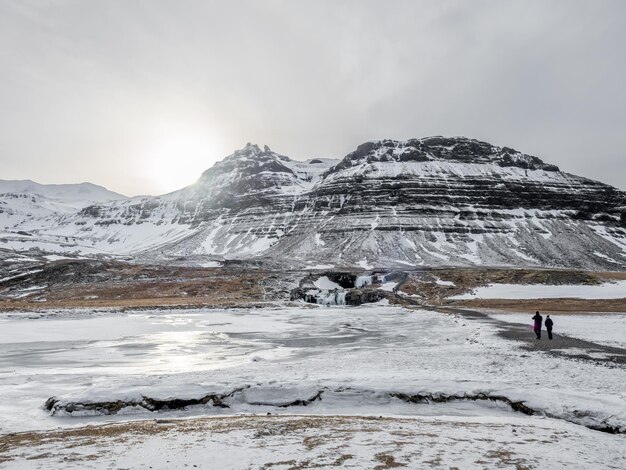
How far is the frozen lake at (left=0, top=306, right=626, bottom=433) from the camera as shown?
14.9 meters

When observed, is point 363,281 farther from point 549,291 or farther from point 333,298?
point 549,291

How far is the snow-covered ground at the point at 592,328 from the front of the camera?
2888 cm

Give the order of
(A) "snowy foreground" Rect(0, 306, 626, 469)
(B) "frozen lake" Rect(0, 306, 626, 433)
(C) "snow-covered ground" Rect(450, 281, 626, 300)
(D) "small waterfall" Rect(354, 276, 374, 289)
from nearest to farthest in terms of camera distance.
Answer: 1. (A) "snowy foreground" Rect(0, 306, 626, 469)
2. (B) "frozen lake" Rect(0, 306, 626, 433)
3. (C) "snow-covered ground" Rect(450, 281, 626, 300)
4. (D) "small waterfall" Rect(354, 276, 374, 289)

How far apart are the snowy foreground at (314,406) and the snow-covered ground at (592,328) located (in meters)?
6.38

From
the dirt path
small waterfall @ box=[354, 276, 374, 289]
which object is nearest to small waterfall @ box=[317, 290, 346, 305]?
small waterfall @ box=[354, 276, 374, 289]

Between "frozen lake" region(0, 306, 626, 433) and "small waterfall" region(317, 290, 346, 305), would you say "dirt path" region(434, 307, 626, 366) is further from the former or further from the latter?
"small waterfall" region(317, 290, 346, 305)

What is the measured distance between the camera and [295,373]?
19297mm

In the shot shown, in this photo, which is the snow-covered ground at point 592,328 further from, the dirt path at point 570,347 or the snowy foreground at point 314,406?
the snowy foreground at point 314,406

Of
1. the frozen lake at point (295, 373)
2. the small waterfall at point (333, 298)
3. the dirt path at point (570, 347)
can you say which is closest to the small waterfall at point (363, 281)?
the small waterfall at point (333, 298)

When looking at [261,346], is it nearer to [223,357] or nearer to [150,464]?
[223,357]

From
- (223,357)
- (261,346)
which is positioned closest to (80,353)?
(223,357)

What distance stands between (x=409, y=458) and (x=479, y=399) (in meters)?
7.07

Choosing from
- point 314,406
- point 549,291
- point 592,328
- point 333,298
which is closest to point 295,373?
point 314,406

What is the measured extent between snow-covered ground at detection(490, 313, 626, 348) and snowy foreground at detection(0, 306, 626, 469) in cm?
638
